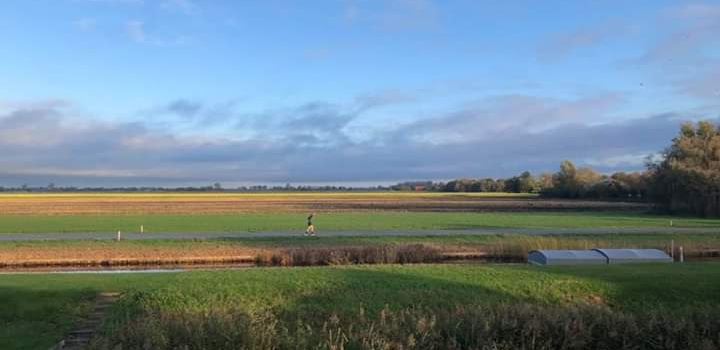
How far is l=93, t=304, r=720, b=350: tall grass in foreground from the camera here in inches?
414

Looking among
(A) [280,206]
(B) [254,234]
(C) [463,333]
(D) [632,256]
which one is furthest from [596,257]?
(A) [280,206]

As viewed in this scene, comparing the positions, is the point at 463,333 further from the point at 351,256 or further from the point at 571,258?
the point at 351,256

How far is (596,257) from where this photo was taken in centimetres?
2856

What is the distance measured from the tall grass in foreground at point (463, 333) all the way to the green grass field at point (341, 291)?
457 centimetres

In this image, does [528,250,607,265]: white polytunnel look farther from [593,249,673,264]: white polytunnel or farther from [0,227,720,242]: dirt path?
[0,227,720,242]: dirt path

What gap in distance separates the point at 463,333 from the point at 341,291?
8025 millimetres

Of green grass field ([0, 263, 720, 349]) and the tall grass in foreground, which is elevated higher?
the tall grass in foreground

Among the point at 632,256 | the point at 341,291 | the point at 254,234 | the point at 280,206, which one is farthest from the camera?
the point at 280,206

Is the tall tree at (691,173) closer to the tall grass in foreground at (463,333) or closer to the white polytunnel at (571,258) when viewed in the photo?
the white polytunnel at (571,258)

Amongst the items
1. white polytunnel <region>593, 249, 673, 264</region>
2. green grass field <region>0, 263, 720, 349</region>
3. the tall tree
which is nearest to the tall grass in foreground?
green grass field <region>0, 263, 720, 349</region>

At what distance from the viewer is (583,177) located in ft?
477

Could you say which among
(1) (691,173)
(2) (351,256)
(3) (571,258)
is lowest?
(2) (351,256)

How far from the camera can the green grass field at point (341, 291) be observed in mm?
17281

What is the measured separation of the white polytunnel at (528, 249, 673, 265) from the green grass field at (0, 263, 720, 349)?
5.10 meters
